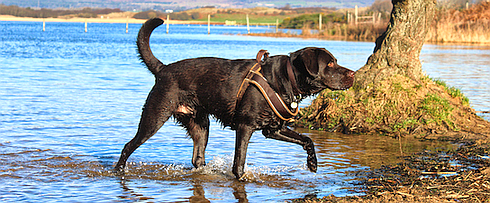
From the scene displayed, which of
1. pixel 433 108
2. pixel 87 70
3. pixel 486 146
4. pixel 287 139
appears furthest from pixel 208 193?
pixel 87 70

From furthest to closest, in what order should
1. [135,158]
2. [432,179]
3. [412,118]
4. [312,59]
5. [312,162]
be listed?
1. [412,118]
2. [135,158]
3. [312,162]
4. [432,179]
5. [312,59]

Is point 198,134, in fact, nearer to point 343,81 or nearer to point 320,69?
point 320,69

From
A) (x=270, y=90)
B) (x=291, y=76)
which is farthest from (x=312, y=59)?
(x=270, y=90)

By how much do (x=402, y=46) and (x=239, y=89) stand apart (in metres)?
4.97

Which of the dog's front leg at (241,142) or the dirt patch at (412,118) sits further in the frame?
the dirt patch at (412,118)

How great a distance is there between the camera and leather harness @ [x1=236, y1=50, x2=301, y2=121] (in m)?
5.59

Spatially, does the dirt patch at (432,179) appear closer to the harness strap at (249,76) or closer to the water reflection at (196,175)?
the water reflection at (196,175)

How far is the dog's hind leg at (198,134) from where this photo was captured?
6551mm

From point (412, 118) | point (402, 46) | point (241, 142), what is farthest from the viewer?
point (402, 46)

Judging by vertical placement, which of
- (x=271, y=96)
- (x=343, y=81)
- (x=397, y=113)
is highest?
(x=343, y=81)

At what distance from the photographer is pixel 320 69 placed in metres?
5.56

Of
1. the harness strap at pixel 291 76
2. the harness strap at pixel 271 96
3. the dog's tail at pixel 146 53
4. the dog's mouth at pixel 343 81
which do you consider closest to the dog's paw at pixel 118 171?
the dog's tail at pixel 146 53

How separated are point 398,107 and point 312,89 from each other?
3.94m

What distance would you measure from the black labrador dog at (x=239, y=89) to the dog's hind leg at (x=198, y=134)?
0.76ft
